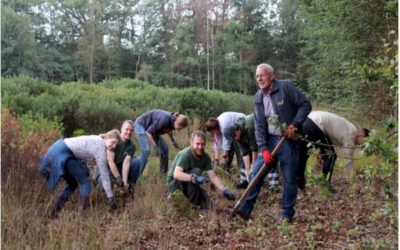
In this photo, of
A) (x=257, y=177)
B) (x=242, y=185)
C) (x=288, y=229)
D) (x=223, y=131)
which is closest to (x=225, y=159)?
(x=223, y=131)

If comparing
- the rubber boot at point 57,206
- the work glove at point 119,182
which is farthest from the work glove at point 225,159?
the rubber boot at point 57,206

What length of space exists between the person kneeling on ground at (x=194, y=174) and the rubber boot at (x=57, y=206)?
129 cm

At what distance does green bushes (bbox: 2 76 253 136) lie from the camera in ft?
32.8

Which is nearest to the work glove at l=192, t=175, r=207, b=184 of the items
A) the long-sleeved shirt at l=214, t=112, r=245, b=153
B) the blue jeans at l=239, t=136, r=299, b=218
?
the blue jeans at l=239, t=136, r=299, b=218

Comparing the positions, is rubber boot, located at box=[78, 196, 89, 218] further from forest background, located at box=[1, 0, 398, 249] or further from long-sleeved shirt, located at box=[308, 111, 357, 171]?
long-sleeved shirt, located at box=[308, 111, 357, 171]

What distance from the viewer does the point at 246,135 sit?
7109mm

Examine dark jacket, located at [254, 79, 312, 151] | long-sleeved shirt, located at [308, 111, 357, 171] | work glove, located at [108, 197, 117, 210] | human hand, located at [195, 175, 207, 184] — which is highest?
dark jacket, located at [254, 79, 312, 151]

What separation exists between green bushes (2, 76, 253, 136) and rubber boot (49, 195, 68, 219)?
4215mm

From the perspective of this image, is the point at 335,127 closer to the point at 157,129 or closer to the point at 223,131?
the point at 223,131

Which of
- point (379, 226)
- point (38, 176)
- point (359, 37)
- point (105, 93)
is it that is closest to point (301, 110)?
point (379, 226)

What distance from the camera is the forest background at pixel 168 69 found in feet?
14.1

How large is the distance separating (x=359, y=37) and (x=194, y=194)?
16.6ft

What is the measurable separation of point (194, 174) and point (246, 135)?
1946mm

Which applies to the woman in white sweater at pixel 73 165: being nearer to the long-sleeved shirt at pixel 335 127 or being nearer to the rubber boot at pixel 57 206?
the rubber boot at pixel 57 206
